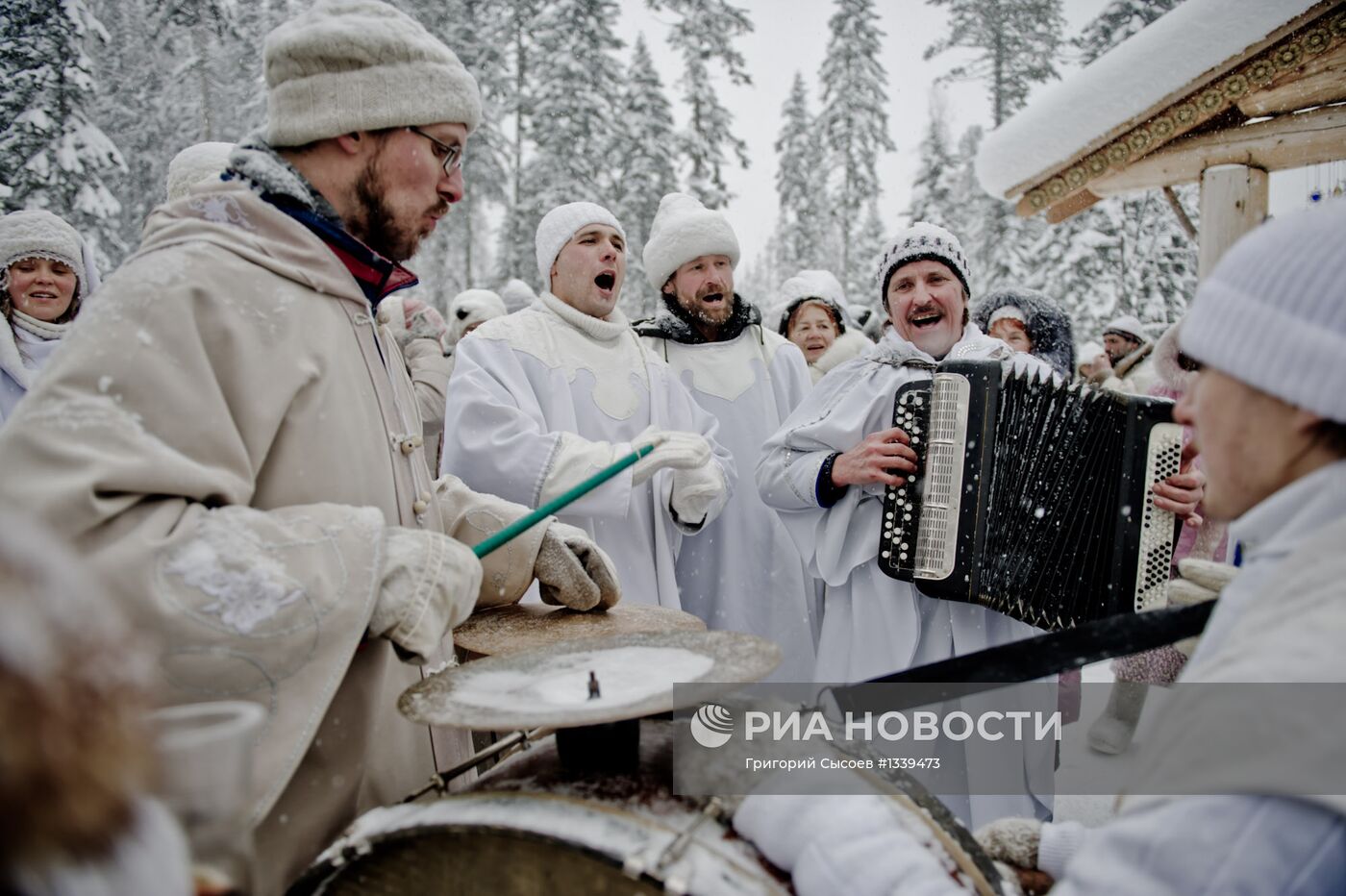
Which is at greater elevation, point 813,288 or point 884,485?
point 813,288

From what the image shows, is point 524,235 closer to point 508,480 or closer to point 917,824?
point 508,480

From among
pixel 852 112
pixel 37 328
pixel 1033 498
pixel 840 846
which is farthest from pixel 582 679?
pixel 852 112

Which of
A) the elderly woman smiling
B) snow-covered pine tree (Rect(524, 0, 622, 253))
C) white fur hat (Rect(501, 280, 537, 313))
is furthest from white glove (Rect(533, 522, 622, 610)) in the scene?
snow-covered pine tree (Rect(524, 0, 622, 253))

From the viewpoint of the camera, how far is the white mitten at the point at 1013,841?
5.19 ft

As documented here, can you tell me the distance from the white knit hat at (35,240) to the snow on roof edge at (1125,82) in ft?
17.5

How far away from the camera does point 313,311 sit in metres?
1.72

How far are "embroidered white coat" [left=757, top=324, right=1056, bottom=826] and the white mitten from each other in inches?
66.8

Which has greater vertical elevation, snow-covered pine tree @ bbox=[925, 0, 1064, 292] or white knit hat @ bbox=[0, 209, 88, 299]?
snow-covered pine tree @ bbox=[925, 0, 1064, 292]

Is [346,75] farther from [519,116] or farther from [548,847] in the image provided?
[519,116]

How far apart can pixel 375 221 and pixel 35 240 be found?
3642mm

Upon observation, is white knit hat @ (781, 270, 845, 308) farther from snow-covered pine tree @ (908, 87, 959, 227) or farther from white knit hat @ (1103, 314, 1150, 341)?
snow-covered pine tree @ (908, 87, 959, 227)

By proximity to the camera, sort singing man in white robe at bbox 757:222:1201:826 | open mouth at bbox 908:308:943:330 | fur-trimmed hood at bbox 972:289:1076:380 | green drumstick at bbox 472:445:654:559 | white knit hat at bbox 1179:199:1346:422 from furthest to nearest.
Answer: fur-trimmed hood at bbox 972:289:1076:380 < open mouth at bbox 908:308:943:330 < singing man in white robe at bbox 757:222:1201:826 < green drumstick at bbox 472:445:654:559 < white knit hat at bbox 1179:199:1346:422

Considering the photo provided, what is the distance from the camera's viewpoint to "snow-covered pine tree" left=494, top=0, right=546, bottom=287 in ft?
66.6

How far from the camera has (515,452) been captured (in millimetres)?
3256
